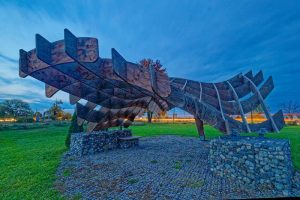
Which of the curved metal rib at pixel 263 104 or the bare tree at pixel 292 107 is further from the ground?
the bare tree at pixel 292 107

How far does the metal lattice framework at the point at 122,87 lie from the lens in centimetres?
313

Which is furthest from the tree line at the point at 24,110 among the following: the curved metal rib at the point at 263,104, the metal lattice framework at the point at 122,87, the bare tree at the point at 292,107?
the bare tree at the point at 292,107

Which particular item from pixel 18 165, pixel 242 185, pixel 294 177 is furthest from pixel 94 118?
pixel 294 177

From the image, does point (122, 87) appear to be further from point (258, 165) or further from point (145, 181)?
point (258, 165)

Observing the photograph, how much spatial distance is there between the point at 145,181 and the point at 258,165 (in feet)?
10.2

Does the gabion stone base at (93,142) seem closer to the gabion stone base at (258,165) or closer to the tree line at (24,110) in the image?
the gabion stone base at (258,165)

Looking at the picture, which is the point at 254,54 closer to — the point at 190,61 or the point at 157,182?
the point at 190,61

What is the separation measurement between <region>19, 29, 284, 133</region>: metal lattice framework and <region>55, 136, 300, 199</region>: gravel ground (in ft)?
6.44

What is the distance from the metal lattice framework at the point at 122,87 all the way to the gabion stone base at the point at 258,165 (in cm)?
132

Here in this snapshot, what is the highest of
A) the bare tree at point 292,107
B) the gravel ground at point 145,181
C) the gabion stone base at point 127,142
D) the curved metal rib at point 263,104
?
the bare tree at point 292,107

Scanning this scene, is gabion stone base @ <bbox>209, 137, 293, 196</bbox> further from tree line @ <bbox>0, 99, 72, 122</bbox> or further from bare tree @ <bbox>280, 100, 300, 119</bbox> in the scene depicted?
bare tree @ <bbox>280, 100, 300, 119</bbox>

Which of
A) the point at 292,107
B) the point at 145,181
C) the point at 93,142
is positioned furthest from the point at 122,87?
the point at 292,107

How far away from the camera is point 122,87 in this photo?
5.61m

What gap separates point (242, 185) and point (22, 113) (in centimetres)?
5684
